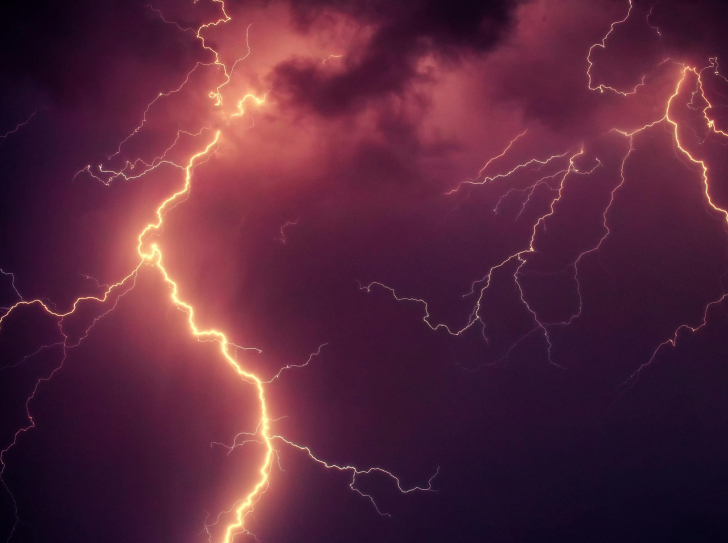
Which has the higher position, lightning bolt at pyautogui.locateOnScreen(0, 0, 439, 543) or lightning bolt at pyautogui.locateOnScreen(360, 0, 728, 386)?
lightning bolt at pyautogui.locateOnScreen(360, 0, 728, 386)

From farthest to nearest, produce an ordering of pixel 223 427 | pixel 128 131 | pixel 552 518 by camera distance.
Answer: pixel 128 131 < pixel 223 427 < pixel 552 518

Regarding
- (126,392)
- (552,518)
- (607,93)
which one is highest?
(607,93)

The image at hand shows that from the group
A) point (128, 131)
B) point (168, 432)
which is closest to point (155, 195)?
point (128, 131)

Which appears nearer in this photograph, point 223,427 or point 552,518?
point 552,518

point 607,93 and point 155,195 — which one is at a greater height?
point 607,93

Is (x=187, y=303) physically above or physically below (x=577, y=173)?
below

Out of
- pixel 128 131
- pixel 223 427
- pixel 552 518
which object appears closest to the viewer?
pixel 552 518

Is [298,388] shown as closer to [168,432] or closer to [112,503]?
[168,432]

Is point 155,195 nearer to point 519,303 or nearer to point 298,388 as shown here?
point 298,388

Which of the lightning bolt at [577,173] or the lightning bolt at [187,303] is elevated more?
the lightning bolt at [577,173]
